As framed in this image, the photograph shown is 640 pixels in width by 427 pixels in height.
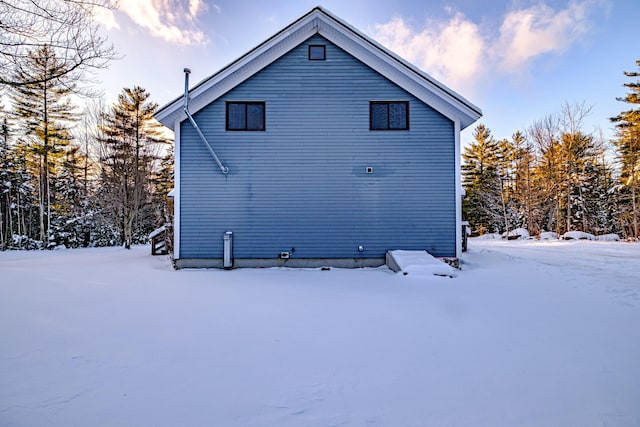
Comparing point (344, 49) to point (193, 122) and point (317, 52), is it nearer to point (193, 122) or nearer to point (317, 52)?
point (317, 52)

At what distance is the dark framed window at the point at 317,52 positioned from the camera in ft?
26.2

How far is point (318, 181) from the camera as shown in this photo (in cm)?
787

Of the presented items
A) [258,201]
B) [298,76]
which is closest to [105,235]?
[258,201]

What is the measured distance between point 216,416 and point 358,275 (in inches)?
204

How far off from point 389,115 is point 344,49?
85.2 inches

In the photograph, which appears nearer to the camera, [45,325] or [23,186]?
[45,325]

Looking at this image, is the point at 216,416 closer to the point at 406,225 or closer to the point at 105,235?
the point at 406,225

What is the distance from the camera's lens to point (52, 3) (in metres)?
5.58

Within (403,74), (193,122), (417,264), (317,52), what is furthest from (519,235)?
(193,122)

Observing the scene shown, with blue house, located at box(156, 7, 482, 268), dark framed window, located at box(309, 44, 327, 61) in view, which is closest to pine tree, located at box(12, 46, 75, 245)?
blue house, located at box(156, 7, 482, 268)

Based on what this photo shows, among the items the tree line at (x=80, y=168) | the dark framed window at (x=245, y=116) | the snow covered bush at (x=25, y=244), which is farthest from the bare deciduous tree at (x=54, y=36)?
the snow covered bush at (x=25, y=244)

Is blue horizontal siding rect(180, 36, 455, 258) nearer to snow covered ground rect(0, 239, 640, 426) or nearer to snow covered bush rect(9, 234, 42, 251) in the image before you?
snow covered ground rect(0, 239, 640, 426)

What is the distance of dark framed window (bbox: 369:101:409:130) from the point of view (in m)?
7.98

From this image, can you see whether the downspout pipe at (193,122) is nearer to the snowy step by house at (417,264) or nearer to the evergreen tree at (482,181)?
the snowy step by house at (417,264)
